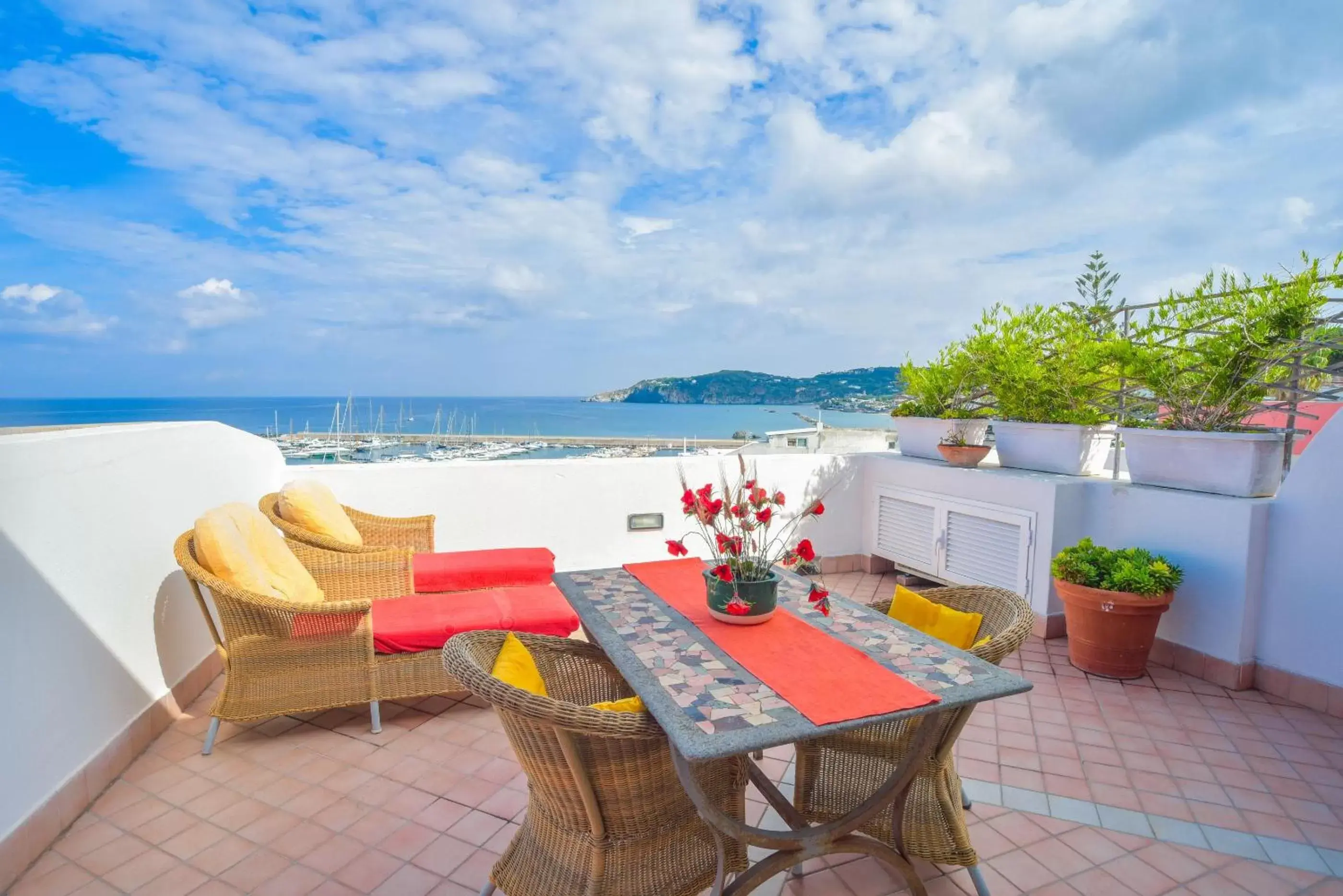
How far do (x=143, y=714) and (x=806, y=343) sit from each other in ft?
33.9

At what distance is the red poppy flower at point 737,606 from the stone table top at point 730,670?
11cm

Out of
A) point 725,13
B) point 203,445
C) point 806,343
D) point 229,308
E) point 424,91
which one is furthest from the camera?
point 229,308

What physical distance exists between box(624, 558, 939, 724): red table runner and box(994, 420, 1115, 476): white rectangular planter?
116 inches

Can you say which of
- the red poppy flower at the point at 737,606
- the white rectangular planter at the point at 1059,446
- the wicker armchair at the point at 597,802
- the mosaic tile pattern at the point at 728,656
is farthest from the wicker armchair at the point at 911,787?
the white rectangular planter at the point at 1059,446

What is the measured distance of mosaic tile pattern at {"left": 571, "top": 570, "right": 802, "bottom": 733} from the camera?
1392mm

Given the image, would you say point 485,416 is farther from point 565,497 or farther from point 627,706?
point 627,706

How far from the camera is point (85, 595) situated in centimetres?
233

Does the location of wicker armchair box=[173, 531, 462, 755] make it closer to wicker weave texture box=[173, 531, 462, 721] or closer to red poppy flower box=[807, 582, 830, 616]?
wicker weave texture box=[173, 531, 462, 721]

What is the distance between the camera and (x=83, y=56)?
25.5ft

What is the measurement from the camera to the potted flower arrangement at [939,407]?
4.81 m

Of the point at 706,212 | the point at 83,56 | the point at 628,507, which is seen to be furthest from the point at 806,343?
the point at 83,56

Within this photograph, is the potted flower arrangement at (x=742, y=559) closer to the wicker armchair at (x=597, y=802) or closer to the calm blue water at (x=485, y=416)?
the wicker armchair at (x=597, y=802)

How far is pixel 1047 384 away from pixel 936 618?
2.95 meters

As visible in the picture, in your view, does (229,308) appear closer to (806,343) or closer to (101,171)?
(101,171)
